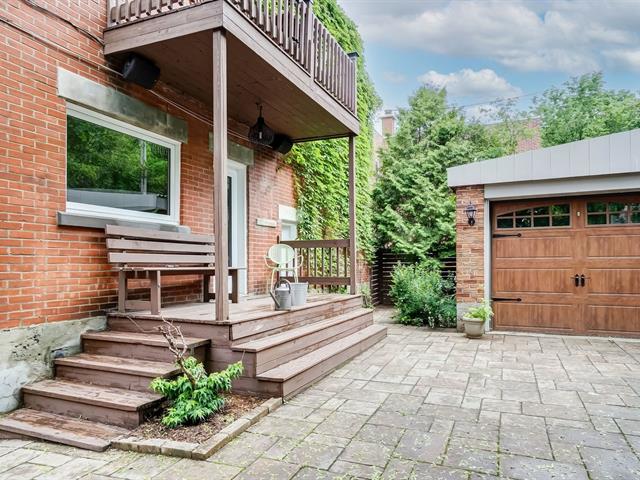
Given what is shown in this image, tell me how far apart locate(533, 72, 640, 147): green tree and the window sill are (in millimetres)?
18161

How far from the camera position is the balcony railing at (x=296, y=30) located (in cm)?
412

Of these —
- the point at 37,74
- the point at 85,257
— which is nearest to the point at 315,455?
the point at 85,257

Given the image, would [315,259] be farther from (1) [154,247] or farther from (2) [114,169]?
(2) [114,169]

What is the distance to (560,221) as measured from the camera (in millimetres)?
7125

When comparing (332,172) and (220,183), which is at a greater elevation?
(332,172)

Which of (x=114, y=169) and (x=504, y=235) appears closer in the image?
(x=114, y=169)

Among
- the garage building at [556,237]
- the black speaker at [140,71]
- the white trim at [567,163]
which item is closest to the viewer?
the black speaker at [140,71]

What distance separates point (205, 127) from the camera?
5.81 m

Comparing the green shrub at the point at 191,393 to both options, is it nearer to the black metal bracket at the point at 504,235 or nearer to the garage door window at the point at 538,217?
the black metal bracket at the point at 504,235

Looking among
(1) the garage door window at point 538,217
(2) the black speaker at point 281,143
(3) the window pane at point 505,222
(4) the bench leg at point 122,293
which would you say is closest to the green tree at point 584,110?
(1) the garage door window at point 538,217

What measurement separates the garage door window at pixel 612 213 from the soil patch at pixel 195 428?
20.6 ft

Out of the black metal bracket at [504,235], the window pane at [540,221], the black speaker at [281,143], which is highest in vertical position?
the black speaker at [281,143]

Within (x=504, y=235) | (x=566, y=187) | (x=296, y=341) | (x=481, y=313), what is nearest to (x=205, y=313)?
(x=296, y=341)

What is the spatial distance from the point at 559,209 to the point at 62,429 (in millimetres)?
7298
